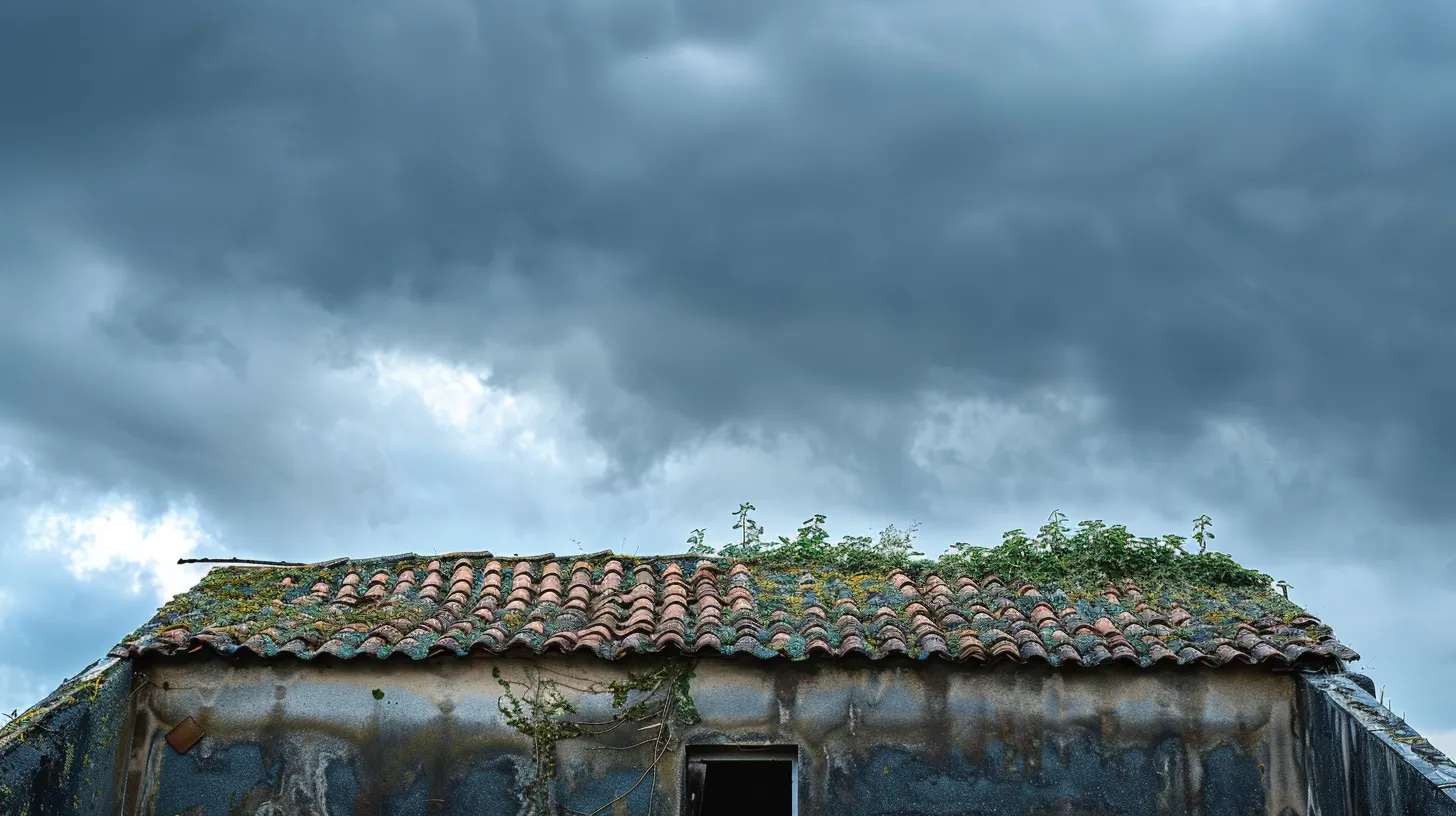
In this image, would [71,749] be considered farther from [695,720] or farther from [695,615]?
[695,615]

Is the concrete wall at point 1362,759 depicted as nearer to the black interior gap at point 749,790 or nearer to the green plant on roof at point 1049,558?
the green plant on roof at point 1049,558

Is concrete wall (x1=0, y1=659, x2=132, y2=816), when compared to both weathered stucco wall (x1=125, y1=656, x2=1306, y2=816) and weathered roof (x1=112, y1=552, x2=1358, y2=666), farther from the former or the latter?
weathered roof (x1=112, y1=552, x2=1358, y2=666)

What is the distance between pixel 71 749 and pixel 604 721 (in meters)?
4.15

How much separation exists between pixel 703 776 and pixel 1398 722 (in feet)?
17.9

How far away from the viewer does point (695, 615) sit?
10.8 meters

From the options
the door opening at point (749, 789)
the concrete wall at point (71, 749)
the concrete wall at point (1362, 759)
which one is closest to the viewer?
the concrete wall at point (1362, 759)

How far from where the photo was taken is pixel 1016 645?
992 centimetres

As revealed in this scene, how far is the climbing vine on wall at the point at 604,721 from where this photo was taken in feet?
32.1

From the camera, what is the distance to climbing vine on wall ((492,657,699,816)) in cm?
980

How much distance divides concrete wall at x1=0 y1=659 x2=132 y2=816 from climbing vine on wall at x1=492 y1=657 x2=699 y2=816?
311 cm

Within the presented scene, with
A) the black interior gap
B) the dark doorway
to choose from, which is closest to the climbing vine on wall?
the dark doorway

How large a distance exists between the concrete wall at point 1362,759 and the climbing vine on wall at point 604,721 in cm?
513

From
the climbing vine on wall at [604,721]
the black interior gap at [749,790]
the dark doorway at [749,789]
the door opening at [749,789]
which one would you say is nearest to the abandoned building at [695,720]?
the climbing vine on wall at [604,721]

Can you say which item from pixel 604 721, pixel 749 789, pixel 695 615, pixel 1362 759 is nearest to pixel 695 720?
pixel 604 721
